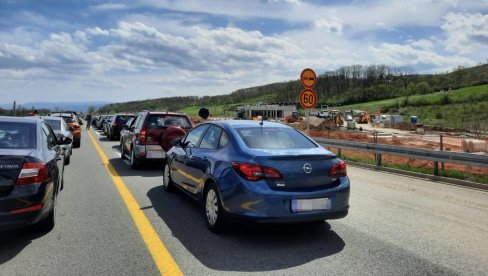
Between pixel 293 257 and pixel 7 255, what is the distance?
9.97 ft

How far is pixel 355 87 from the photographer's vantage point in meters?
160

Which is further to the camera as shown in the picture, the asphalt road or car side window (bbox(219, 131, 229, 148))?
car side window (bbox(219, 131, 229, 148))

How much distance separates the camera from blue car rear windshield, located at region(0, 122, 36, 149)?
17.8ft

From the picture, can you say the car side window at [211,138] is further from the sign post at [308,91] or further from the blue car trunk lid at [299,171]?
the sign post at [308,91]

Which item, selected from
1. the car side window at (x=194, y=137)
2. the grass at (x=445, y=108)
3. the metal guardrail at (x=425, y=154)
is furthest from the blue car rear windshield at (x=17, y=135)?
the grass at (x=445, y=108)

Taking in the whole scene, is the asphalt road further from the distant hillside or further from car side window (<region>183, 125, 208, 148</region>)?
the distant hillside

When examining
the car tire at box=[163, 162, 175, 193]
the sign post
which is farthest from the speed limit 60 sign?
the car tire at box=[163, 162, 175, 193]

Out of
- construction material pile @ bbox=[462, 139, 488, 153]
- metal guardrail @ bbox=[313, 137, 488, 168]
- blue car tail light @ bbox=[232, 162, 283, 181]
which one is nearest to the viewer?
blue car tail light @ bbox=[232, 162, 283, 181]

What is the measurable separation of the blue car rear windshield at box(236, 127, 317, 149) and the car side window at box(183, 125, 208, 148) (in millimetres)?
1119

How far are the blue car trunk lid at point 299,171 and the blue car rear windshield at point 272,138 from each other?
0.52 m

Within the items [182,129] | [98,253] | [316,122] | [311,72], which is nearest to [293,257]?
[98,253]

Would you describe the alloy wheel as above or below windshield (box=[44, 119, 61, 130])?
below

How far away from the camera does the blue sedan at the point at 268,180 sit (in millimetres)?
4945

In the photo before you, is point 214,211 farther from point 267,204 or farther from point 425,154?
point 425,154
